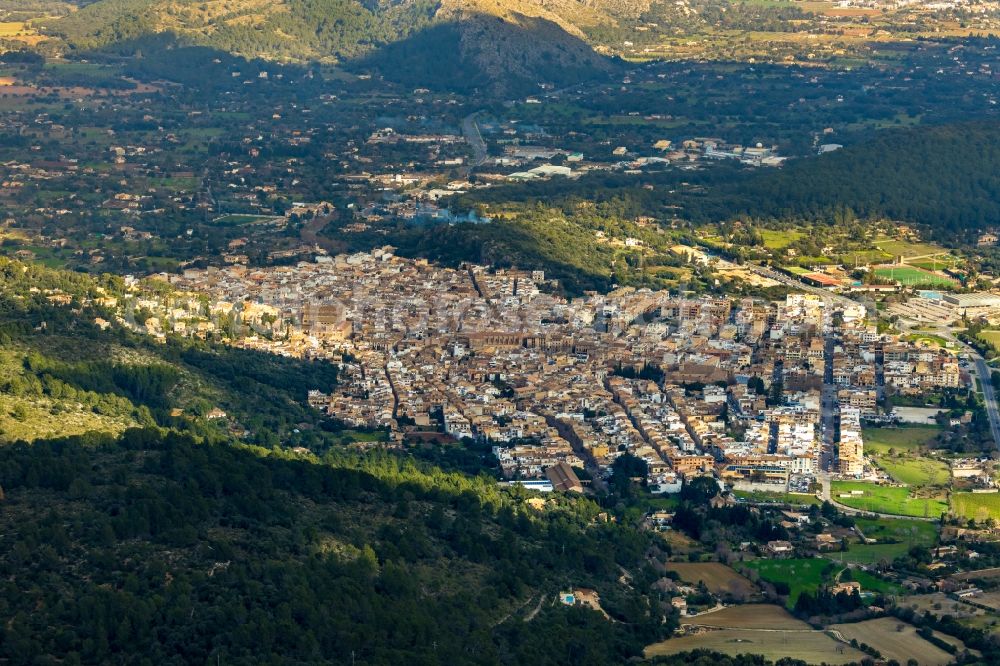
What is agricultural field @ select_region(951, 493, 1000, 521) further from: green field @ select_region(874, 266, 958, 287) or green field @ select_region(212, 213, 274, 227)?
green field @ select_region(212, 213, 274, 227)

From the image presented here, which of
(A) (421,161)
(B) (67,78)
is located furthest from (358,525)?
(B) (67,78)

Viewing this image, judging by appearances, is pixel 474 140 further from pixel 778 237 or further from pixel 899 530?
pixel 899 530

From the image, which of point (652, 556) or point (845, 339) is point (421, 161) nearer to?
point (845, 339)

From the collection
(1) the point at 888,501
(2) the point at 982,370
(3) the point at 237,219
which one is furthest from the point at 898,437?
(3) the point at 237,219

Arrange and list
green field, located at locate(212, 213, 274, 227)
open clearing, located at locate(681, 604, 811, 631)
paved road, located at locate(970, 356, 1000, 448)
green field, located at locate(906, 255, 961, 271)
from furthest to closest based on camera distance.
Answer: green field, located at locate(212, 213, 274, 227)
green field, located at locate(906, 255, 961, 271)
paved road, located at locate(970, 356, 1000, 448)
open clearing, located at locate(681, 604, 811, 631)

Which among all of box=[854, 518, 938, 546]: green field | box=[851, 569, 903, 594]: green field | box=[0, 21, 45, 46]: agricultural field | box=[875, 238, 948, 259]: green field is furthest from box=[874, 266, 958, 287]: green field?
box=[0, 21, 45, 46]: agricultural field

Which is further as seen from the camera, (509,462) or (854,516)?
(509,462)
